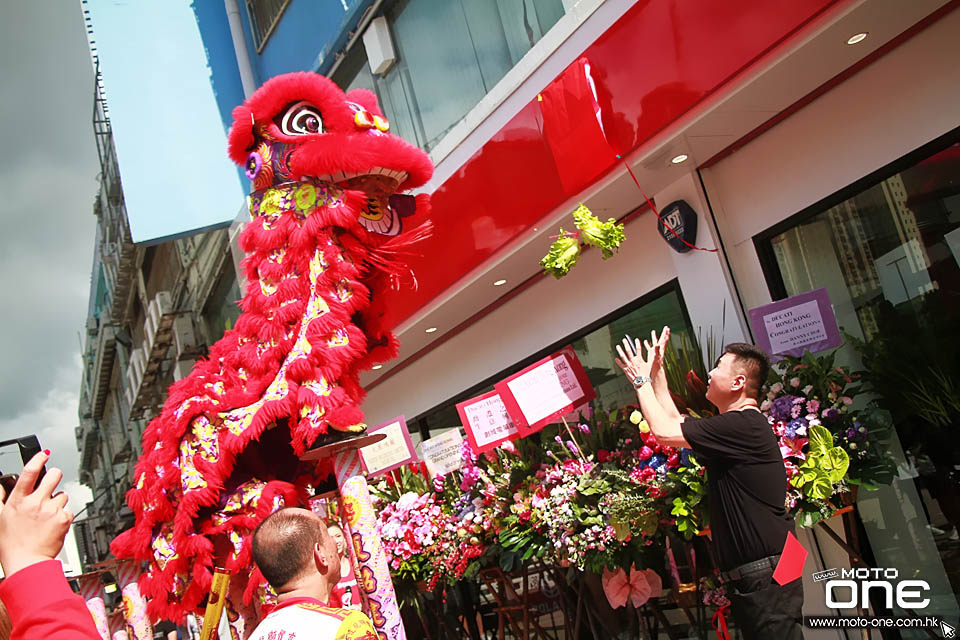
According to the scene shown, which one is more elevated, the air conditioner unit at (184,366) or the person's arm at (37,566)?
the air conditioner unit at (184,366)

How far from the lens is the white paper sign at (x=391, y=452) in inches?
268

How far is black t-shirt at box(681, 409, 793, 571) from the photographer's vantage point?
3.63 meters

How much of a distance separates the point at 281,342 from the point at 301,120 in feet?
3.60

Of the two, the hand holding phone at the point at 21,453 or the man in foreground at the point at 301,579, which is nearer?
the hand holding phone at the point at 21,453

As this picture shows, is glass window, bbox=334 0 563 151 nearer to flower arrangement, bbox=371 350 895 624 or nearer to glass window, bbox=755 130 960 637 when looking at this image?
glass window, bbox=755 130 960 637

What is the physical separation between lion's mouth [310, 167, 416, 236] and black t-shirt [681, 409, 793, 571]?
174cm

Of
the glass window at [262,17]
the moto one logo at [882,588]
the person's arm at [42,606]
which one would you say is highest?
the glass window at [262,17]

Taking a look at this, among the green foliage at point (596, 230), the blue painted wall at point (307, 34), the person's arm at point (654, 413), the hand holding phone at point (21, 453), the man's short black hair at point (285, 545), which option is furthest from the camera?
the blue painted wall at point (307, 34)

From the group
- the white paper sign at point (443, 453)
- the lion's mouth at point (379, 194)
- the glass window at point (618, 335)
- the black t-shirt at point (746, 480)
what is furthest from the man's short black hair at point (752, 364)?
the white paper sign at point (443, 453)

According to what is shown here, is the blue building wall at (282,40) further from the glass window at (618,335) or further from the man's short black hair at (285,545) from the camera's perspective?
the man's short black hair at (285,545)

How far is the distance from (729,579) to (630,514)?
910mm

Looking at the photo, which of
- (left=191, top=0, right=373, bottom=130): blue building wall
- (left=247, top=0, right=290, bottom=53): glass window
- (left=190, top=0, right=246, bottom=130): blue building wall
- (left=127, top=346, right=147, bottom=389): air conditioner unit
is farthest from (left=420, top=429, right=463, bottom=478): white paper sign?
(left=127, top=346, right=147, bottom=389): air conditioner unit

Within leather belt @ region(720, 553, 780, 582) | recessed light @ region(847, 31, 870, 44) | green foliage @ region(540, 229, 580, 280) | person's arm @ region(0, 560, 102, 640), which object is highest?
recessed light @ region(847, 31, 870, 44)

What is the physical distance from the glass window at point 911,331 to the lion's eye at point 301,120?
9.57 ft
